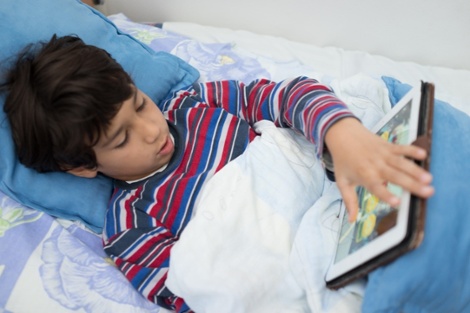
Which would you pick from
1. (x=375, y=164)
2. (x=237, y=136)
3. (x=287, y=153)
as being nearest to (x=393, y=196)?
(x=375, y=164)

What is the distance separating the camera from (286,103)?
30.6 inches

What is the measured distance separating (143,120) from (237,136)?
0.19m

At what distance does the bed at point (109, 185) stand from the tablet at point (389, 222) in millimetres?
31

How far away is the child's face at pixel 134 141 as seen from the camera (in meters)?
0.70

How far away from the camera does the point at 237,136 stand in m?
0.81

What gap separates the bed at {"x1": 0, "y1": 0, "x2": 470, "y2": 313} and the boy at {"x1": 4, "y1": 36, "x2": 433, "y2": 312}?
49 millimetres

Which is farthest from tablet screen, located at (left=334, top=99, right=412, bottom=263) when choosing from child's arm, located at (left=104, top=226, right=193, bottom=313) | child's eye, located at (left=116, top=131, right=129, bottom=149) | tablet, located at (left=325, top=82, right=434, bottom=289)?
child's eye, located at (left=116, top=131, right=129, bottom=149)

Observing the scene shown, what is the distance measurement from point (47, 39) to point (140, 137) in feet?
1.13

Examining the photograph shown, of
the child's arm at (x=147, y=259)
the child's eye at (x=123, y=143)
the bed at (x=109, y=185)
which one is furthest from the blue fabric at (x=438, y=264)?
the child's eye at (x=123, y=143)

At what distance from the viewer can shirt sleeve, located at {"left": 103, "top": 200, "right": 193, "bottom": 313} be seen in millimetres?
685

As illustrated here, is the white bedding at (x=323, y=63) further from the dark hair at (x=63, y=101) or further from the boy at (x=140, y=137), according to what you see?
the dark hair at (x=63, y=101)

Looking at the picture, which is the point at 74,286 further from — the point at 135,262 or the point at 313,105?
the point at 313,105

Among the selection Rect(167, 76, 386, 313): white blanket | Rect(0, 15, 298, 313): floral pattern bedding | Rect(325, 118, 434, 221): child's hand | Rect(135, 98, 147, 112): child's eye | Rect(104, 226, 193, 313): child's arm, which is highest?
Rect(325, 118, 434, 221): child's hand

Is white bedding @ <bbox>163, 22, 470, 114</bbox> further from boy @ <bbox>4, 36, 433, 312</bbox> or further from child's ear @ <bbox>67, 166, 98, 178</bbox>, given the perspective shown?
child's ear @ <bbox>67, 166, 98, 178</bbox>
